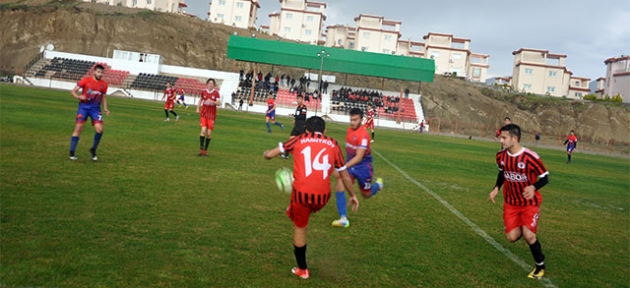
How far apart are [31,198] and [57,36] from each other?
8373 centimetres

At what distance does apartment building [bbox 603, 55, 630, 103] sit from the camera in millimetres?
93562

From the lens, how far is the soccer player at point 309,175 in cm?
505

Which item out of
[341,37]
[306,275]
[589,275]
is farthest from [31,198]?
[341,37]

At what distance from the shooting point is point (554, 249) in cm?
752

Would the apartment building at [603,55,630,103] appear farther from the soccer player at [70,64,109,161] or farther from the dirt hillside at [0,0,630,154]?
the soccer player at [70,64,109,161]

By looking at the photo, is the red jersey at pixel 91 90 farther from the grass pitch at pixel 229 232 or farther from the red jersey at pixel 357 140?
the red jersey at pixel 357 140

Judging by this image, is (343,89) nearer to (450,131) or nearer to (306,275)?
(450,131)

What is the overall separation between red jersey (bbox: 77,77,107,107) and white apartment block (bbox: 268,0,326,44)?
9241cm

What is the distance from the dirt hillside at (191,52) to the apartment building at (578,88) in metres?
31.2

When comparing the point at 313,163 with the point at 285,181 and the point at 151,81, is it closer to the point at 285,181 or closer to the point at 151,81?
the point at 285,181

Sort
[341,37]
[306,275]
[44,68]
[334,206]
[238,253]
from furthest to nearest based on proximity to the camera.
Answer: [341,37] → [44,68] → [334,206] → [238,253] → [306,275]

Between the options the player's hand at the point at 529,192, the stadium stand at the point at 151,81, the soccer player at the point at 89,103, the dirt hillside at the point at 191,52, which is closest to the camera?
the player's hand at the point at 529,192

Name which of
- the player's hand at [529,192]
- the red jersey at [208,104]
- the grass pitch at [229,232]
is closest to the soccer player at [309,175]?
the grass pitch at [229,232]

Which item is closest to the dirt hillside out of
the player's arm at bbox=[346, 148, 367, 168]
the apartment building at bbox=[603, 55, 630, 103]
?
the apartment building at bbox=[603, 55, 630, 103]
